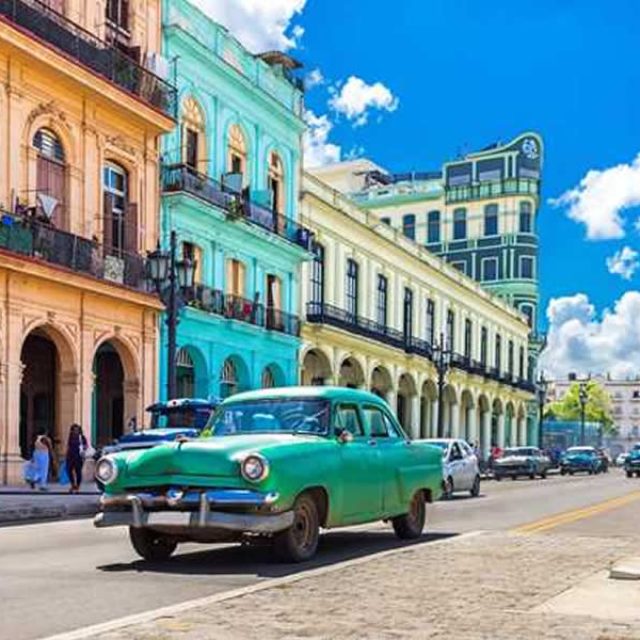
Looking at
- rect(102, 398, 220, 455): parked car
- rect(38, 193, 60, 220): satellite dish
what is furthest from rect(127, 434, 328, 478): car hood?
rect(38, 193, 60, 220): satellite dish

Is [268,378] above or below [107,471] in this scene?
above

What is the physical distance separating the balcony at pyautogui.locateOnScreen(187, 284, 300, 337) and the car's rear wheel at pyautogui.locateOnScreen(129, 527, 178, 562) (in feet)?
70.5

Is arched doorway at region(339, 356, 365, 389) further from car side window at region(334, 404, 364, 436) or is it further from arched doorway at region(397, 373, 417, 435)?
car side window at region(334, 404, 364, 436)

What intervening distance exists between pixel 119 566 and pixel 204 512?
3.71 ft

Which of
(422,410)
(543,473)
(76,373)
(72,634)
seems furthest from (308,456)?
(422,410)

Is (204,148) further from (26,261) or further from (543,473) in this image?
(543,473)

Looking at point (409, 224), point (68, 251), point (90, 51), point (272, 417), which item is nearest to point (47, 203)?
point (68, 251)

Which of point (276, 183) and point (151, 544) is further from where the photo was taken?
point (276, 183)

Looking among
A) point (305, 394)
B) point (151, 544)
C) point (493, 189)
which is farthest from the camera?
point (493, 189)

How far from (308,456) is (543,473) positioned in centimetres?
3549

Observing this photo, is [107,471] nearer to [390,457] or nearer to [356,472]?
[356,472]

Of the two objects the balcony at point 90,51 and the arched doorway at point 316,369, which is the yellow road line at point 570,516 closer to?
the balcony at point 90,51

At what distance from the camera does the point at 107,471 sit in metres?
10.9

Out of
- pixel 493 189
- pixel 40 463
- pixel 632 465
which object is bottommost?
pixel 632 465
